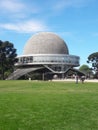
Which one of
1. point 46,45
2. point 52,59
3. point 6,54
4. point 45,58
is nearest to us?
point 6,54

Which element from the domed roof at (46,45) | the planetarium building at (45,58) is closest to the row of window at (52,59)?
the planetarium building at (45,58)

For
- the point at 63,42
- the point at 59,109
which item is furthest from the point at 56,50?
the point at 59,109

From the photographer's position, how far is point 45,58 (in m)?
111

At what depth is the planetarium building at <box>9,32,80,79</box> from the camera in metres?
106

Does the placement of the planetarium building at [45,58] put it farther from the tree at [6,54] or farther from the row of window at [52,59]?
the tree at [6,54]

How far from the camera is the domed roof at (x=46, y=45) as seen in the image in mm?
116562

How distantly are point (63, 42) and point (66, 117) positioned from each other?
111240 mm

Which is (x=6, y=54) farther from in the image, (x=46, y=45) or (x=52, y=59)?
(x=46, y=45)

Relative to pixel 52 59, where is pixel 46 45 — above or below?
above

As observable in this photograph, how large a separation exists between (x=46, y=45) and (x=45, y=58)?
313 inches

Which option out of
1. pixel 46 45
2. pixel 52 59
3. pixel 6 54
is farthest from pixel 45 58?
pixel 6 54

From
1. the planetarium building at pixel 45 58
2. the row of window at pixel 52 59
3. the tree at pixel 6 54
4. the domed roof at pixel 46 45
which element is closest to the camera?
the tree at pixel 6 54

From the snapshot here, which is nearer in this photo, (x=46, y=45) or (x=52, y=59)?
(x=52, y=59)

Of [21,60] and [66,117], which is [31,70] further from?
[66,117]
